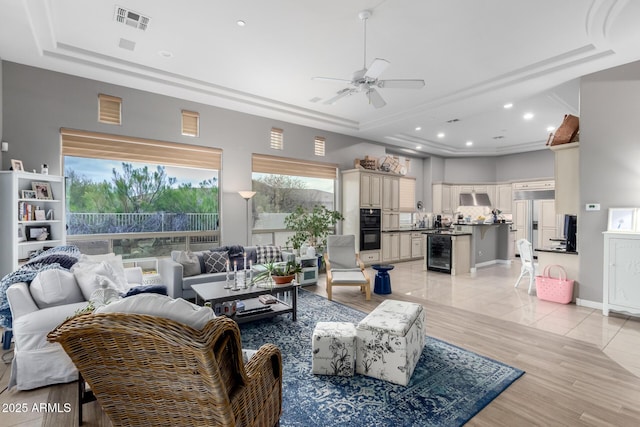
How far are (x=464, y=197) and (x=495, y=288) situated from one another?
3740 millimetres

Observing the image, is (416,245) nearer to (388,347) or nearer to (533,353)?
(533,353)

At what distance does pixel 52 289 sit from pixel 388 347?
275cm

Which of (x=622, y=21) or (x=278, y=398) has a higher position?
(x=622, y=21)

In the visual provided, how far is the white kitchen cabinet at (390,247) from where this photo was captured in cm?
780

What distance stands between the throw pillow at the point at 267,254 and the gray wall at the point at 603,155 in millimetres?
4655

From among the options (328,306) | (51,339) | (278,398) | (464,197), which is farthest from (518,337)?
(464,197)

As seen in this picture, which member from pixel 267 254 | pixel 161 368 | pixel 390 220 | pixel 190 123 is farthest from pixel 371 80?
pixel 390 220

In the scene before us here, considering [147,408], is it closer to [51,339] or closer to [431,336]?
[51,339]

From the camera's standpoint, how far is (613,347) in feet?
10.1

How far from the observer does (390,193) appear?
26.1 ft

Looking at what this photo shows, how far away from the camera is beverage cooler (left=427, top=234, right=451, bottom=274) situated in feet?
21.9

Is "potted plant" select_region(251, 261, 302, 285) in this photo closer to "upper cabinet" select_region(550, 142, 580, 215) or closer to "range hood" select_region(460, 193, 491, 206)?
"upper cabinet" select_region(550, 142, 580, 215)

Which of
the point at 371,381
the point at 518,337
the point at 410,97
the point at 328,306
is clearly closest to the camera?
the point at 371,381

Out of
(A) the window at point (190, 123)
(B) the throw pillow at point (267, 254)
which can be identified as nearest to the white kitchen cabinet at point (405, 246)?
(B) the throw pillow at point (267, 254)
